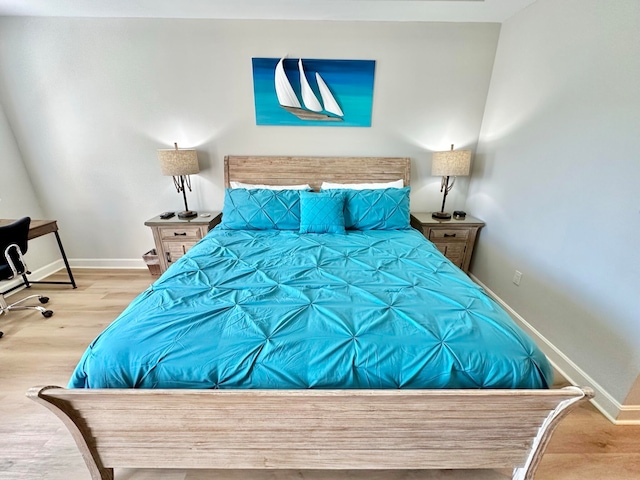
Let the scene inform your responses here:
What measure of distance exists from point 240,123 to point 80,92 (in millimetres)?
1513

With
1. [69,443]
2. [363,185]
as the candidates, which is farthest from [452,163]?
[69,443]

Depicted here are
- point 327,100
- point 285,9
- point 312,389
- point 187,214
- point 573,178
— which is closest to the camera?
point 312,389

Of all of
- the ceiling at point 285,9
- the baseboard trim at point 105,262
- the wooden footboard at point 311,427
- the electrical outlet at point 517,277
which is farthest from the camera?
the baseboard trim at point 105,262

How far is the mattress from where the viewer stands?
101cm

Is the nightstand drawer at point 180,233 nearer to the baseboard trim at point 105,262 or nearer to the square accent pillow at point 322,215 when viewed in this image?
the baseboard trim at point 105,262

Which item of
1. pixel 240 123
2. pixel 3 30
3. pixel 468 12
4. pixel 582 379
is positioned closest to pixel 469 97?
pixel 468 12

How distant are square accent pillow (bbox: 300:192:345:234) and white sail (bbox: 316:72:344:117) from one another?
97 centimetres

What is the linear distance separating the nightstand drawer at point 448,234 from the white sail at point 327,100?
58.6 inches

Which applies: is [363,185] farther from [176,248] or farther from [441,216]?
[176,248]

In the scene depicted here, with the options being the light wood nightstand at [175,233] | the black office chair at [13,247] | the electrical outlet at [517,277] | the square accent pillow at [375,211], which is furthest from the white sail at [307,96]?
the black office chair at [13,247]

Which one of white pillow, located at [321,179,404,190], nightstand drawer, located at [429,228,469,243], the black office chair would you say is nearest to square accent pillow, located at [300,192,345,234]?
white pillow, located at [321,179,404,190]

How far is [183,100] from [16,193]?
1.93m

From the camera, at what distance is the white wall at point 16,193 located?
2.55 meters

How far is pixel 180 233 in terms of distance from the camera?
2.61 m
